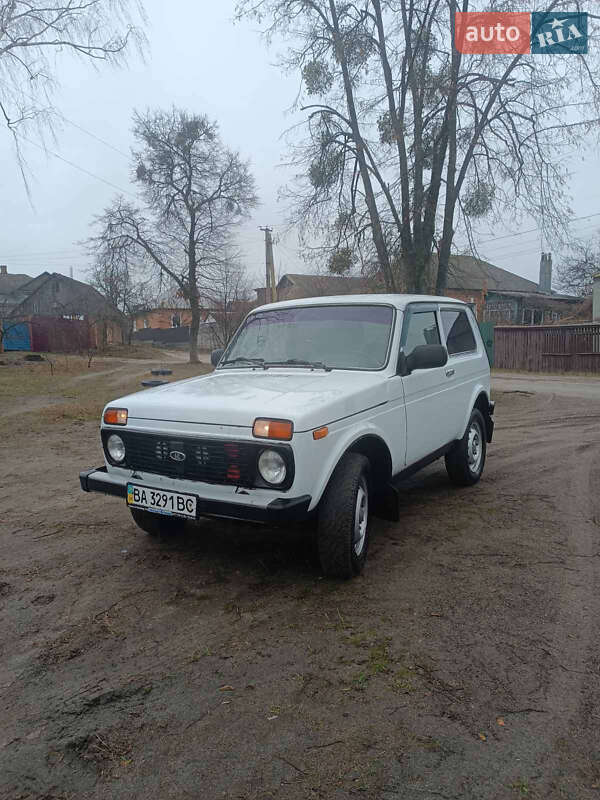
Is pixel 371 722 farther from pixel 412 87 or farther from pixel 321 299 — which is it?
pixel 412 87

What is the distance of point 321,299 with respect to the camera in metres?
5.03

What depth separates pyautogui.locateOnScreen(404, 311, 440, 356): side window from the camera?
459cm

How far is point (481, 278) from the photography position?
59.0ft

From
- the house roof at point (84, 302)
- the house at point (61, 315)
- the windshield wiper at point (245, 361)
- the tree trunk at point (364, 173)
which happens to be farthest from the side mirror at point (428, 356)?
the house roof at point (84, 302)

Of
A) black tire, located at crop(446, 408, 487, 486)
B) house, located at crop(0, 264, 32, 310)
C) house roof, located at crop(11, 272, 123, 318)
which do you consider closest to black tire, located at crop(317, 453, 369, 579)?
black tire, located at crop(446, 408, 487, 486)

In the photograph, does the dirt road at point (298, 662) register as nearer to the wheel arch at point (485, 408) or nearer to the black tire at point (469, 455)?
the black tire at point (469, 455)

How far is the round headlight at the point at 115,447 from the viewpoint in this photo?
3.88 m

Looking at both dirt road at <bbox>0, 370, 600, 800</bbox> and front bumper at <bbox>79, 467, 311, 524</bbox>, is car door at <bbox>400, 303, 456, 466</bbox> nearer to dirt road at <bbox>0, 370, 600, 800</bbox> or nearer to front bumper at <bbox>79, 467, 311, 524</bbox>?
dirt road at <bbox>0, 370, 600, 800</bbox>

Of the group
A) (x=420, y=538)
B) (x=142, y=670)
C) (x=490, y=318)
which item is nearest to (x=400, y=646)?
(x=142, y=670)

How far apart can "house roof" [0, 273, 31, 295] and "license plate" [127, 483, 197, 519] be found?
59955 millimetres

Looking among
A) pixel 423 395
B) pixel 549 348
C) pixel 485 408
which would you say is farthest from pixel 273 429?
pixel 549 348

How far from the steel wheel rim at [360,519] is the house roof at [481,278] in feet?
36.4

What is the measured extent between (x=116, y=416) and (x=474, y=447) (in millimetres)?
3729

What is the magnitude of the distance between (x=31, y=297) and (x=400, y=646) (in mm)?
54855
